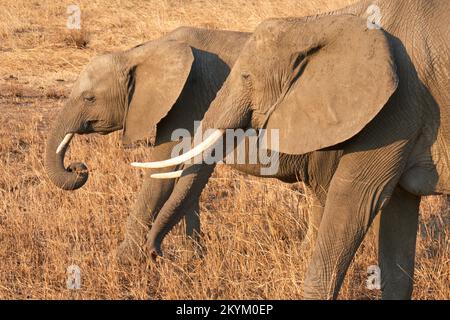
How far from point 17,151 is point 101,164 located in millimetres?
868

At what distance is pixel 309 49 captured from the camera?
3.75 metres

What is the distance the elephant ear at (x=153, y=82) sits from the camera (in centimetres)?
538

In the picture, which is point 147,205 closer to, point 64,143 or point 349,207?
point 64,143

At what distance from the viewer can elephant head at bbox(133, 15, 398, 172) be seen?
3.67m

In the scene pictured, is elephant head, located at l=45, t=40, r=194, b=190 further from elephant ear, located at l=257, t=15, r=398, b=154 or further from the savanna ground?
elephant ear, located at l=257, t=15, r=398, b=154

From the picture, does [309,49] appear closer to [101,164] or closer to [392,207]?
[392,207]

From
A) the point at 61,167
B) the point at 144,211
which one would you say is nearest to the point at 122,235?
the point at 144,211

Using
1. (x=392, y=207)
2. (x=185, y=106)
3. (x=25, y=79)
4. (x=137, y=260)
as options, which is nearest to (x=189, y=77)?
(x=185, y=106)

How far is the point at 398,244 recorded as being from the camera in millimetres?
4398

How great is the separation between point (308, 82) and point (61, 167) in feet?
6.39

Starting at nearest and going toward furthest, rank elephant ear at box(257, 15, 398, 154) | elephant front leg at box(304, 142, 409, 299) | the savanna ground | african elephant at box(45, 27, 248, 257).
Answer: elephant ear at box(257, 15, 398, 154) < elephant front leg at box(304, 142, 409, 299) < the savanna ground < african elephant at box(45, 27, 248, 257)

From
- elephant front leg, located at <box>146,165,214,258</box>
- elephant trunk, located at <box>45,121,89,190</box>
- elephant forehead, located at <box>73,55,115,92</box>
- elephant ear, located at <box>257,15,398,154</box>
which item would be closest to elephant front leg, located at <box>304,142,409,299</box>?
elephant ear, located at <box>257,15,398,154</box>

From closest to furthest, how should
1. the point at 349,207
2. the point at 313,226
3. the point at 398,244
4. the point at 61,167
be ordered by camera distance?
the point at 349,207, the point at 398,244, the point at 313,226, the point at 61,167

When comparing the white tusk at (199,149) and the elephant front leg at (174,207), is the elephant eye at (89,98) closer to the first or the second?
the elephant front leg at (174,207)
